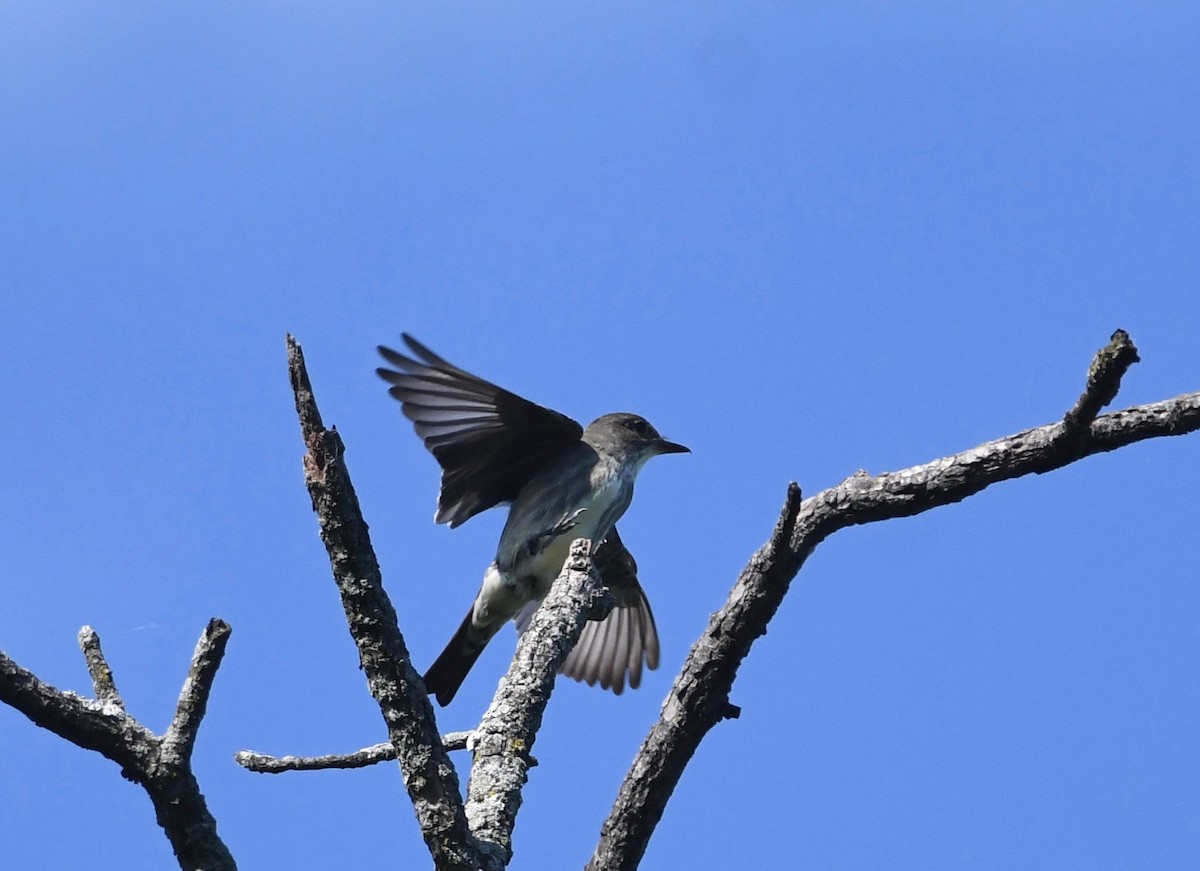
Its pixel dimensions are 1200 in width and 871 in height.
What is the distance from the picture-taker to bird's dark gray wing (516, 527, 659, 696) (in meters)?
8.98

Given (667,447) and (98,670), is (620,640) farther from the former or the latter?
(98,670)

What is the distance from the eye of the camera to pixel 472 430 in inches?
320

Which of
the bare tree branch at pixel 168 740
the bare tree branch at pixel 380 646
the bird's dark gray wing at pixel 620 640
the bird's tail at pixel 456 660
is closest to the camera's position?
the bare tree branch at pixel 380 646

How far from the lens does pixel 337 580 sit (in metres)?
3.62

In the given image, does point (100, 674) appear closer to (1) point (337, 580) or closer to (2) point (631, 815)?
(1) point (337, 580)

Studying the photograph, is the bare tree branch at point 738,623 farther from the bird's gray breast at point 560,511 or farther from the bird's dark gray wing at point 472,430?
the bird's dark gray wing at point 472,430

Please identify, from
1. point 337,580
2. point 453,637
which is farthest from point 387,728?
point 453,637

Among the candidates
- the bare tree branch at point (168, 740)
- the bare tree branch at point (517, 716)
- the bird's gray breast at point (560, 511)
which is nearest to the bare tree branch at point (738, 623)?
the bare tree branch at point (517, 716)

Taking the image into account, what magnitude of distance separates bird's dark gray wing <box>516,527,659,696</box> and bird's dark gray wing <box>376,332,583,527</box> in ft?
3.12

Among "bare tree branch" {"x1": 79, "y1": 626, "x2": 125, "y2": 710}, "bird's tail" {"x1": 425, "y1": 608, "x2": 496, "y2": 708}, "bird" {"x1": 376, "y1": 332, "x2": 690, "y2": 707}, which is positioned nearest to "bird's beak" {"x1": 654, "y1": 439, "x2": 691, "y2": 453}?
"bird" {"x1": 376, "y1": 332, "x2": 690, "y2": 707}

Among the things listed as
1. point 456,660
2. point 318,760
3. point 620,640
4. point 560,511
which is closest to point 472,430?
point 560,511

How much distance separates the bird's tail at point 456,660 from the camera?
7.64m

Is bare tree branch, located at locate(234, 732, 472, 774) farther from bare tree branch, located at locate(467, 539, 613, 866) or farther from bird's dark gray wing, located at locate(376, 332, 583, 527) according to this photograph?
bird's dark gray wing, located at locate(376, 332, 583, 527)

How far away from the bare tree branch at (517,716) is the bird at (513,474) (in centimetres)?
242
